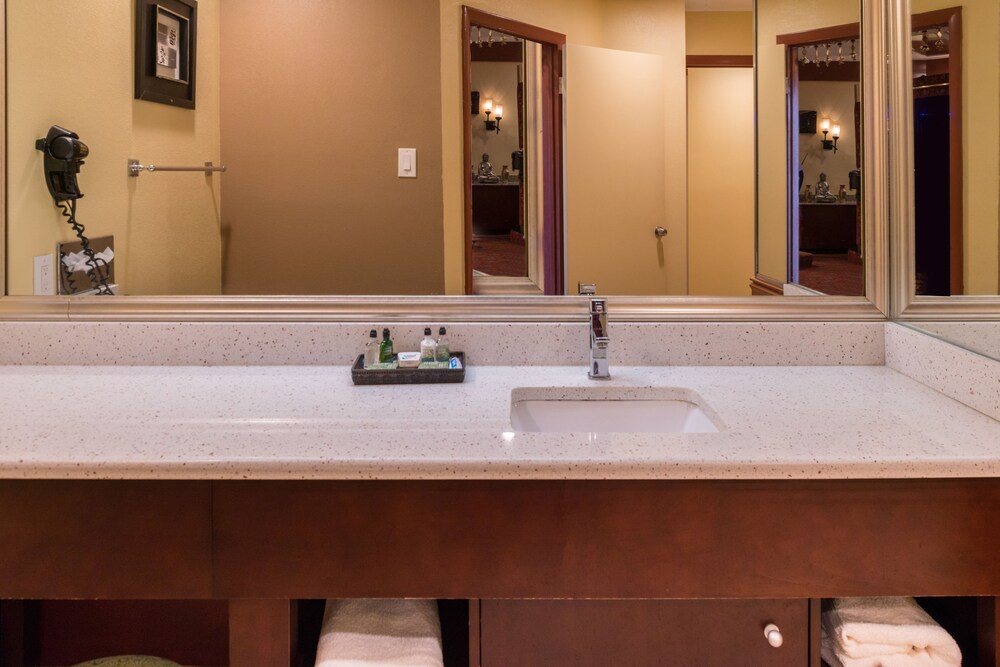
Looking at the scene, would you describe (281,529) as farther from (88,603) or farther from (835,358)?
(835,358)

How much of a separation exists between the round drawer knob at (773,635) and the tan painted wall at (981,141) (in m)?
0.75

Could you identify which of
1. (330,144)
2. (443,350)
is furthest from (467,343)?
(330,144)

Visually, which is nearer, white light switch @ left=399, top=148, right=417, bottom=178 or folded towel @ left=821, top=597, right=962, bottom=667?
folded towel @ left=821, top=597, right=962, bottom=667

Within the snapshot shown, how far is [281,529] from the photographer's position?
4.06ft

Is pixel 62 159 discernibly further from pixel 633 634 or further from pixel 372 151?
pixel 633 634

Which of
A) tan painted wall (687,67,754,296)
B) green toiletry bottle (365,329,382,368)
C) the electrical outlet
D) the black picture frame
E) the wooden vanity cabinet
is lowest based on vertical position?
the wooden vanity cabinet

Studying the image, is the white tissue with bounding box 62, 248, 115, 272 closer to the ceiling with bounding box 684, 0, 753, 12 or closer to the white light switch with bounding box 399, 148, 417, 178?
the white light switch with bounding box 399, 148, 417, 178

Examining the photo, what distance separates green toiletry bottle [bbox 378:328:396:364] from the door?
420mm

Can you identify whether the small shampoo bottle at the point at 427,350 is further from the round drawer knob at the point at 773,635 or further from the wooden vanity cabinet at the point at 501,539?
the round drawer knob at the point at 773,635

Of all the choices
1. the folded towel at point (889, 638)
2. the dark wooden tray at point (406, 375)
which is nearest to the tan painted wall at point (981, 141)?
the folded towel at point (889, 638)

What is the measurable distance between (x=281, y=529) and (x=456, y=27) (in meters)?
1.12

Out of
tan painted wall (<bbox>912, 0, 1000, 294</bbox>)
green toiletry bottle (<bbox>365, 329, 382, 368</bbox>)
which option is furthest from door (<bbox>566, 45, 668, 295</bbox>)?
tan painted wall (<bbox>912, 0, 1000, 294</bbox>)

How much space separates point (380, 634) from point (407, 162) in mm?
988

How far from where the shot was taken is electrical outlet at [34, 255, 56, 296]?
184 cm
